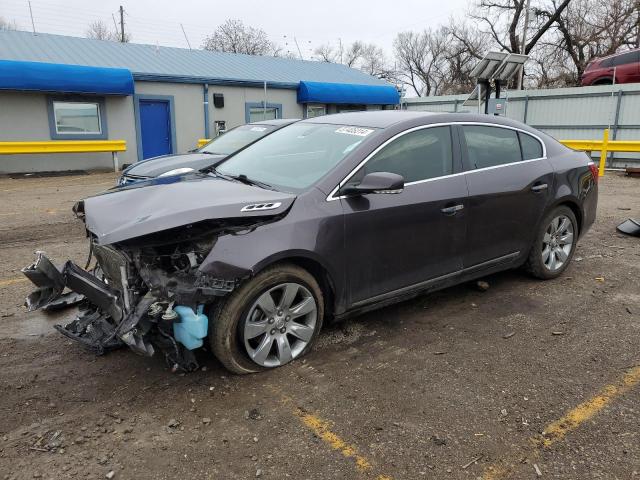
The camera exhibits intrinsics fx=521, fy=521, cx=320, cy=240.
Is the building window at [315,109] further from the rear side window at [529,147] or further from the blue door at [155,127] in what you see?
the rear side window at [529,147]

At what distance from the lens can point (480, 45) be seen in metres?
43.9

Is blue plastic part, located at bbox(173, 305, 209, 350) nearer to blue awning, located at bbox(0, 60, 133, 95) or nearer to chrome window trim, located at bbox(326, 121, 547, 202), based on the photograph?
chrome window trim, located at bbox(326, 121, 547, 202)

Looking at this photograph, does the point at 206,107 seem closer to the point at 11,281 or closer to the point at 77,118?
the point at 77,118

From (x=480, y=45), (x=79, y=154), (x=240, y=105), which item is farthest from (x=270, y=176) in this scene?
(x=480, y=45)

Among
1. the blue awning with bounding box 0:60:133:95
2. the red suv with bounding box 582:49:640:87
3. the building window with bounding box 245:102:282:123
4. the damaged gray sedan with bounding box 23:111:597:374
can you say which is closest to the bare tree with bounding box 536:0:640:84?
the red suv with bounding box 582:49:640:87

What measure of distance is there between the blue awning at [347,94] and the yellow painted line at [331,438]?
716 inches

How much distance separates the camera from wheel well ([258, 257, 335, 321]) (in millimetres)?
3388

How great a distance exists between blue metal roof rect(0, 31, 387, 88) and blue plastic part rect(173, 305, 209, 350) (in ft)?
50.1

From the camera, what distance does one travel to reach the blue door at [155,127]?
1742 cm

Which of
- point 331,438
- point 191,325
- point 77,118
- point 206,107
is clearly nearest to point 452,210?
point 331,438

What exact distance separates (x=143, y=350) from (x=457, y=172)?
8.81 feet

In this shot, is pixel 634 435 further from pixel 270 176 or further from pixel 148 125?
pixel 148 125

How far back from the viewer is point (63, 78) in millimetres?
14797

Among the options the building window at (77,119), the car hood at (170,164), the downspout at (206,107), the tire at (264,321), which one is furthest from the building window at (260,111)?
the tire at (264,321)
